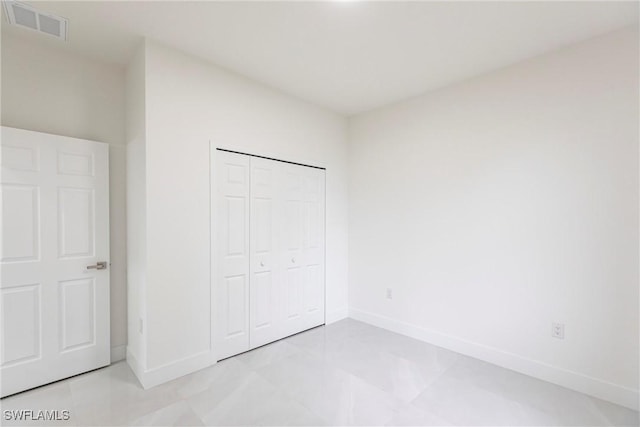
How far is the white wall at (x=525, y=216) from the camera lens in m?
2.14

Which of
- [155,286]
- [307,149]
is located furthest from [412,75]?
[155,286]

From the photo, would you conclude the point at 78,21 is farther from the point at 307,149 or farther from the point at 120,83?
the point at 307,149

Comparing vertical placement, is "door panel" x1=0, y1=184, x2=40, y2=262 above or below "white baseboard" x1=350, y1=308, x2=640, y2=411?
above

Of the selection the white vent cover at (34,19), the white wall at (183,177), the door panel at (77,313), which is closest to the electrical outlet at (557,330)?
the white wall at (183,177)

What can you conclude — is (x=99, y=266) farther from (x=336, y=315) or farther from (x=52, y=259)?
(x=336, y=315)

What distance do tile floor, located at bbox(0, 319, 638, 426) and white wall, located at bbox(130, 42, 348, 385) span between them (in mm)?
332

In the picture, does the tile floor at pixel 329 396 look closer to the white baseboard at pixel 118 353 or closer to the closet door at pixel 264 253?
the white baseboard at pixel 118 353

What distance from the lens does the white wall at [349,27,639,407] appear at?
2.14 metres

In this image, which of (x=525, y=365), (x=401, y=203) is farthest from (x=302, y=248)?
(x=525, y=365)

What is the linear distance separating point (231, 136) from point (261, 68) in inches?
27.4

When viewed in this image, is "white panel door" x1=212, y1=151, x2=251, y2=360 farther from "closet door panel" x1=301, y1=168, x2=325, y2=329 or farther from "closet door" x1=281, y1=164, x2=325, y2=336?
"closet door panel" x1=301, y1=168, x2=325, y2=329

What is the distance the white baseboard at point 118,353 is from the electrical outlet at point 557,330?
12.3 ft

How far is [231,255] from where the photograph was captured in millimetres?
2795

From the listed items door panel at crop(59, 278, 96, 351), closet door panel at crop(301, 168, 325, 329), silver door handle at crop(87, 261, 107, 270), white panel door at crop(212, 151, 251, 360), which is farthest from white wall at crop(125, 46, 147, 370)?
closet door panel at crop(301, 168, 325, 329)
